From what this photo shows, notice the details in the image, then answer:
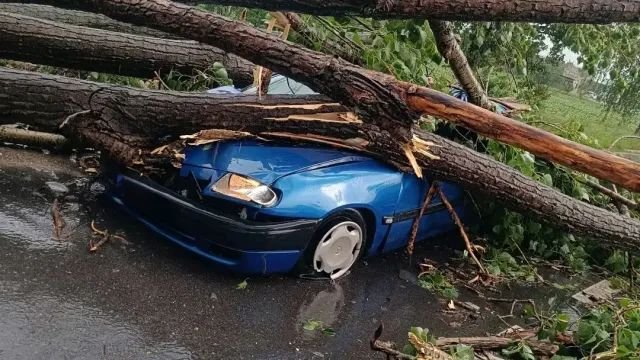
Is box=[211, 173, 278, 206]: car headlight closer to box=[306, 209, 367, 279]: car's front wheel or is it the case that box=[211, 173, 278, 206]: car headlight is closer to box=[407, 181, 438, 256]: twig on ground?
box=[306, 209, 367, 279]: car's front wheel

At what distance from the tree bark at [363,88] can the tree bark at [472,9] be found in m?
0.19

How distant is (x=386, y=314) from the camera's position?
4.11 meters

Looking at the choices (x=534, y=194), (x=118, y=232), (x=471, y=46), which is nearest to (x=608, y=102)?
(x=471, y=46)

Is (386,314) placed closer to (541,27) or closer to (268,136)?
(268,136)

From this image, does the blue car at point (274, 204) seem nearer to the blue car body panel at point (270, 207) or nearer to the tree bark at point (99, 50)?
the blue car body panel at point (270, 207)

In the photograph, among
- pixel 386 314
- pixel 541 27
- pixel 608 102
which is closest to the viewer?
pixel 386 314

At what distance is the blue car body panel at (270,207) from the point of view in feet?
12.5

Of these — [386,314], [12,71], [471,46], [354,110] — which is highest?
[471,46]

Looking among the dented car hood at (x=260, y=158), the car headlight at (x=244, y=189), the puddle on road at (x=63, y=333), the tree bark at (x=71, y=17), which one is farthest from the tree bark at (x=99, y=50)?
the puddle on road at (x=63, y=333)

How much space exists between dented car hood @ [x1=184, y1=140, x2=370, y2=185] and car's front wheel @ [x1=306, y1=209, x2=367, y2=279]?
15.5 inches

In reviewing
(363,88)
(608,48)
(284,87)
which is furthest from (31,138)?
(608,48)

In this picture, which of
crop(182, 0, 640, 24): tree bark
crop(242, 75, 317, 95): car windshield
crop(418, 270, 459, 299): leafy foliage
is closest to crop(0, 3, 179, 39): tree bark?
crop(242, 75, 317, 95): car windshield

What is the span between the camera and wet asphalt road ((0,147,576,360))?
10.4 ft

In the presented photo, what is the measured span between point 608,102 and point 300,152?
687 cm
